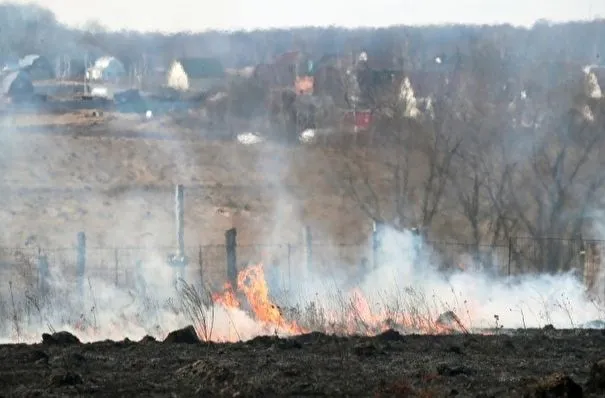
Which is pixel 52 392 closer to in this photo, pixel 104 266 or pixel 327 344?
pixel 327 344

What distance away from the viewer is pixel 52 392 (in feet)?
35.9

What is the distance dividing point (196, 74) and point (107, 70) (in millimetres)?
4946

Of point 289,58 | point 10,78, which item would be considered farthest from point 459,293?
point 10,78

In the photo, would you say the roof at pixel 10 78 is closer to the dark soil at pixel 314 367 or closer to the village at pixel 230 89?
the village at pixel 230 89

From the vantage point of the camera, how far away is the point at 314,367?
12.7 metres

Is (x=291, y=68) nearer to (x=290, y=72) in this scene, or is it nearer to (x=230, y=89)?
(x=290, y=72)

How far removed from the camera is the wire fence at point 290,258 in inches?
1310

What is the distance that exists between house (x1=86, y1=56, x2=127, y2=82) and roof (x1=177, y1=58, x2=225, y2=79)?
3582 mm

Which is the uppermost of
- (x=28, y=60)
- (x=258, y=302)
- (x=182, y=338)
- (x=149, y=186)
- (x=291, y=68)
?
(x=291, y=68)

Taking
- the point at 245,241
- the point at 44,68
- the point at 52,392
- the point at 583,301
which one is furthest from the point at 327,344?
the point at 44,68

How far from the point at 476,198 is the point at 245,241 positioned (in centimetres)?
914

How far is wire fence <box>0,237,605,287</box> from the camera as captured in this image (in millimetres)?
33281

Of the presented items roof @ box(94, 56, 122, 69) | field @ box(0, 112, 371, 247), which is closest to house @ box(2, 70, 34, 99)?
field @ box(0, 112, 371, 247)

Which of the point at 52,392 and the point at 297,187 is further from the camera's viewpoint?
the point at 297,187
